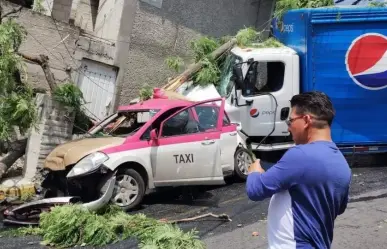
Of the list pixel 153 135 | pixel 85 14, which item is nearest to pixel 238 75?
pixel 153 135

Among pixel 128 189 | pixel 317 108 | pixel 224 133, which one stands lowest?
pixel 128 189

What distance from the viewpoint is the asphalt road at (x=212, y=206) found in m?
6.07

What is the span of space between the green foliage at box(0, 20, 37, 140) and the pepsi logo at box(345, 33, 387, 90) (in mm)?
5860

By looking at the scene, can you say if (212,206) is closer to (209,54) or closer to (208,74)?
(208,74)

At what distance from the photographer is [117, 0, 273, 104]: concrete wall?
13.0 meters

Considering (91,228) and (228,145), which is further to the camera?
(228,145)

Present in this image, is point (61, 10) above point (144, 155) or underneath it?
above

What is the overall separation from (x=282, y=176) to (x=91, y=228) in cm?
399

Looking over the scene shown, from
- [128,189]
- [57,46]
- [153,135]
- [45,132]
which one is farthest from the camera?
[57,46]

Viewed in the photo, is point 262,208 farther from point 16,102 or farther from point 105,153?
point 16,102

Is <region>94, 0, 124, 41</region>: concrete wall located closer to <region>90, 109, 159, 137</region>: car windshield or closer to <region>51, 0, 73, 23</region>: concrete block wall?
<region>51, 0, 73, 23</region>: concrete block wall

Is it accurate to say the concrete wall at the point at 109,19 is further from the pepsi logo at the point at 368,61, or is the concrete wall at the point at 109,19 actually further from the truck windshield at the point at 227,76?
the pepsi logo at the point at 368,61

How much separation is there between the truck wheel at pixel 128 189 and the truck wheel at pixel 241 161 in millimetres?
2115

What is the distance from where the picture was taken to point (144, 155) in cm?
728
